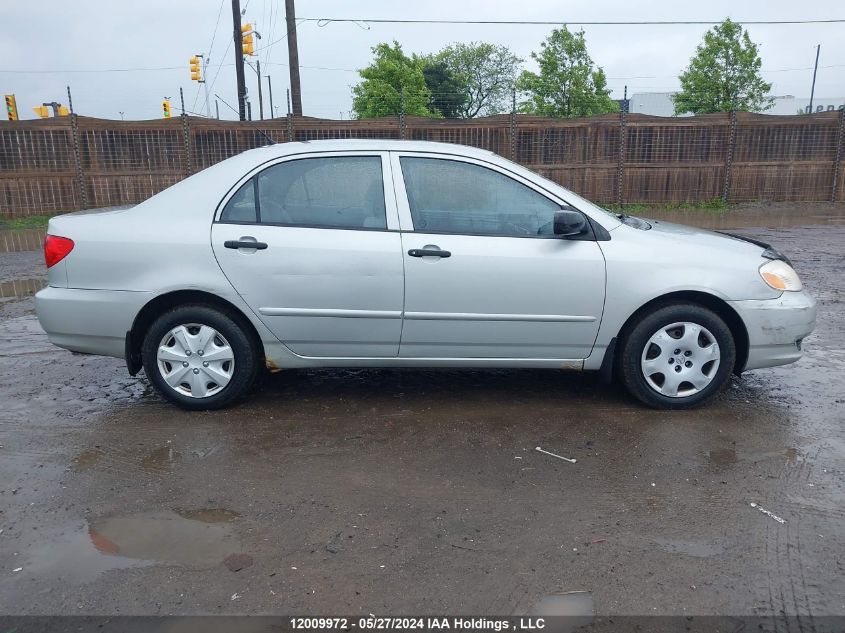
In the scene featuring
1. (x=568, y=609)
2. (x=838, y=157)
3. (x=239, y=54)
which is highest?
(x=239, y=54)

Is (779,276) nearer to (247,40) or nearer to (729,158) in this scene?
(729,158)

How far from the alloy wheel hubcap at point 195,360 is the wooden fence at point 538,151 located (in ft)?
39.2

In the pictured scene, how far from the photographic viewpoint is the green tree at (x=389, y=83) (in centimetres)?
3267

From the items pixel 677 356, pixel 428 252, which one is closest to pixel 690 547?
pixel 677 356

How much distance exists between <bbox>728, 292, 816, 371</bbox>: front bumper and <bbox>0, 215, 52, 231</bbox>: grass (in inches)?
590

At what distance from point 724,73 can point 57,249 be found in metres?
27.1

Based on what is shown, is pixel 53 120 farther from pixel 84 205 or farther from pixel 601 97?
pixel 601 97

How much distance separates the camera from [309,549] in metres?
2.96

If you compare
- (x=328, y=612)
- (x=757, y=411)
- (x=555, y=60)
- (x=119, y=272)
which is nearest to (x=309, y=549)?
(x=328, y=612)

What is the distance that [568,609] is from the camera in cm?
258

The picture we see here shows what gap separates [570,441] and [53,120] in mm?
15397

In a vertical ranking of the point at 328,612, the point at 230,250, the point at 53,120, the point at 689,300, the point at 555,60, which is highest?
the point at 555,60

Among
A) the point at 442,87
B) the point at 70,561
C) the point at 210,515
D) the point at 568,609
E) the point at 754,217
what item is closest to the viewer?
the point at 568,609

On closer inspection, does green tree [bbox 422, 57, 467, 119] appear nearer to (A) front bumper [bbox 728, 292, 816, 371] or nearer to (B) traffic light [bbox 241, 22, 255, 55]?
(B) traffic light [bbox 241, 22, 255, 55]
